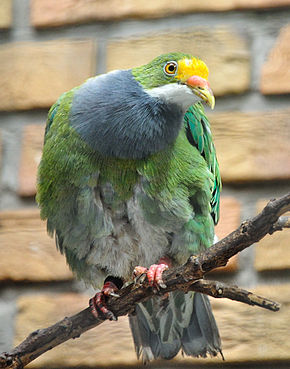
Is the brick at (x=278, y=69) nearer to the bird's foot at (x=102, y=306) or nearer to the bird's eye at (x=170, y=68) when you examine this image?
the bird's eye at (x=170, y=68)

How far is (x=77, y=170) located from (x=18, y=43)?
411mm

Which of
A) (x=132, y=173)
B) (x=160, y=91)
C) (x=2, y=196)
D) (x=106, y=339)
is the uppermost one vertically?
(x=160, y=91)

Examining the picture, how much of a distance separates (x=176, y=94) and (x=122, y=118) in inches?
3.7

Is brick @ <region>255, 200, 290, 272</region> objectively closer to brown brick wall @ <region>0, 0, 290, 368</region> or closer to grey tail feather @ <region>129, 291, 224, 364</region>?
brown brick wall @ <region>0, 0, 290, 368</region>

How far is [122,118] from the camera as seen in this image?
41.1 inches

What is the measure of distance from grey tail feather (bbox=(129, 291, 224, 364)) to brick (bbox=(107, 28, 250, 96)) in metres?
0.39

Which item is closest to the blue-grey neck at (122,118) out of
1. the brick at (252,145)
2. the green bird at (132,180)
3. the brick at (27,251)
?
the green bird at (132,180)

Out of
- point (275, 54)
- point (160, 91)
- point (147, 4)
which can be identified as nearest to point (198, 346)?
point (160, 91)

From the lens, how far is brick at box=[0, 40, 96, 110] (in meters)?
1.25

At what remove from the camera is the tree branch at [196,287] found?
71cm

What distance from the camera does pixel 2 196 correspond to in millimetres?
1235

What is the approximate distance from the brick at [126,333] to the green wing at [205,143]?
17 cm

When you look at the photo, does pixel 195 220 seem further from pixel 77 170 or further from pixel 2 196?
pixel 2 196

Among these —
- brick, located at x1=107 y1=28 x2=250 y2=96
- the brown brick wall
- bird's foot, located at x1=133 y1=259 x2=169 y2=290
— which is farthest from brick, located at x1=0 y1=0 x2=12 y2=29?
bird's foot, located at x1=133 y1=259 x2=169 y2=290
